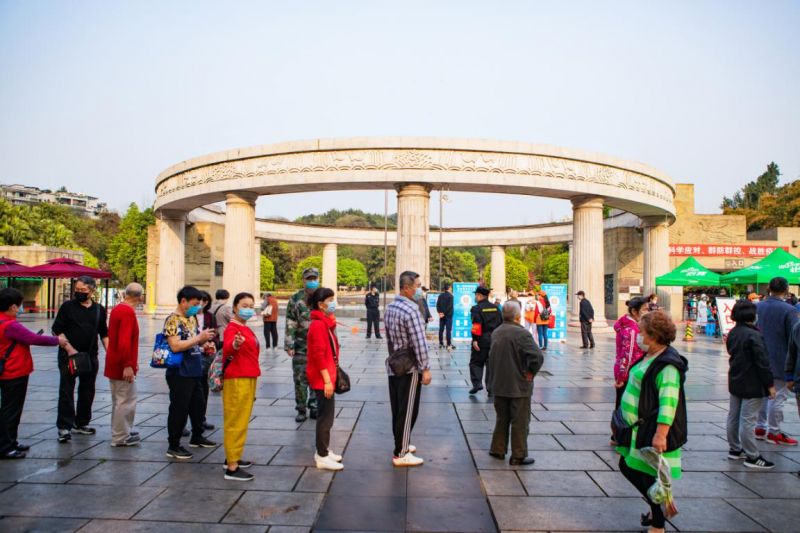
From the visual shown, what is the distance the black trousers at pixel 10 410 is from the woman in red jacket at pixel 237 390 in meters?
2.28

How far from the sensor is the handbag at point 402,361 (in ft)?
16.6

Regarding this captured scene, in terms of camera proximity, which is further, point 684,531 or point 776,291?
point 776,291

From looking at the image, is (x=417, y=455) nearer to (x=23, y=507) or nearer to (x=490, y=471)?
(x=490, y=471)

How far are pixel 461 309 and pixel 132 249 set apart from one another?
1587 inches

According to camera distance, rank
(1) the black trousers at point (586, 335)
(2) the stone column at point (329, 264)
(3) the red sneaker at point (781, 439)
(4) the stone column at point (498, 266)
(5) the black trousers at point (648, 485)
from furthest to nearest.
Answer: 1. (4) the stone column at point (498, 266)
2. (2) the stone column at point (329, 264)
3. (1) the black trousers at point (586, 335)
4. (3) the red sneaker at point (781, 439)
5. (5) the black trousers at point (648, 485)

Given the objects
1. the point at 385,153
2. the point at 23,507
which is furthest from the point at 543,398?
the point at 385,153

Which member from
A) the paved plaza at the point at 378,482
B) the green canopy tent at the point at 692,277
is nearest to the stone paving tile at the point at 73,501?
the paved plaza at the point at 378,482

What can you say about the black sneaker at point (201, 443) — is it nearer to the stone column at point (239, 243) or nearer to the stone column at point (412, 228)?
the stone column at point (412, 228)

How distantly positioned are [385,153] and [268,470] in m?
12.5

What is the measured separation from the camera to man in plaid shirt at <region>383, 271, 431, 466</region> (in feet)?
16.7

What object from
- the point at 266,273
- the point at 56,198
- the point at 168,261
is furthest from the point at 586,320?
the point at 56,198

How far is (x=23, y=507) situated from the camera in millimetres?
4004

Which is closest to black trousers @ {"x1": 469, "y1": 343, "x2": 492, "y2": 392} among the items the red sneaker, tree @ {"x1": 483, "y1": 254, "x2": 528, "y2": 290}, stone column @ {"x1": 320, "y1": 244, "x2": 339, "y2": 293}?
the red sneaker

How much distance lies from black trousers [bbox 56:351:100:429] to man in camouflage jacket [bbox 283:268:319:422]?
2.26 metres
